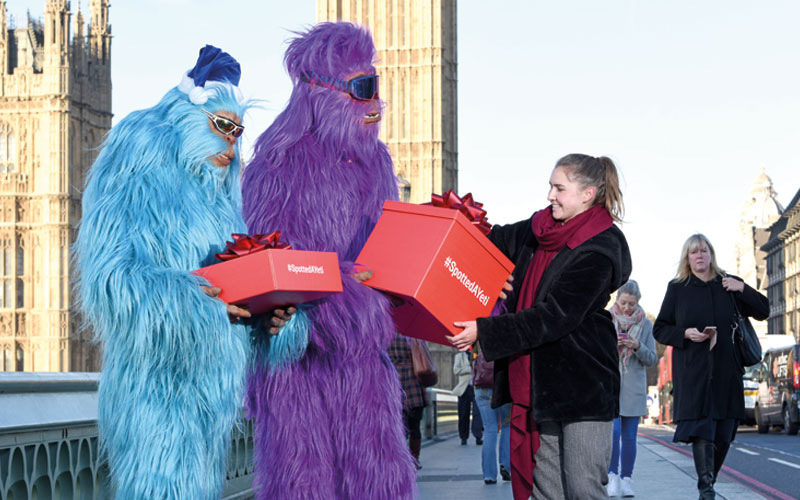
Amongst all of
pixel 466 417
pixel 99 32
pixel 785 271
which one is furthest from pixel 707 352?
pixel 785 271

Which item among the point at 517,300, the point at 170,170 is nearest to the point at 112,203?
the point at 170,170

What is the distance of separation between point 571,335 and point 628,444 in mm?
4020

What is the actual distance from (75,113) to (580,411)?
156 feet

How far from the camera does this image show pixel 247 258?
304cm

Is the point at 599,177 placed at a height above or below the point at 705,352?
above

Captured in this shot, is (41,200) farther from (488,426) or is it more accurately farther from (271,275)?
(271,275)

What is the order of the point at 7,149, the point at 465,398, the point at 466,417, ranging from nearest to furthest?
the point at 466,417
the point at 465,398
the point at 7,149

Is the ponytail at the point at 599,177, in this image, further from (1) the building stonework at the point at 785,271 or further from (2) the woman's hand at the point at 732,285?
(1) the building stonework at the point at 785,271

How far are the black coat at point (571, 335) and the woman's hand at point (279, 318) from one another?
585 millimetres

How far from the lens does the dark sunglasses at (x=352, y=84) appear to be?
3.79 metres

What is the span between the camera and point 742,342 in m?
5.94

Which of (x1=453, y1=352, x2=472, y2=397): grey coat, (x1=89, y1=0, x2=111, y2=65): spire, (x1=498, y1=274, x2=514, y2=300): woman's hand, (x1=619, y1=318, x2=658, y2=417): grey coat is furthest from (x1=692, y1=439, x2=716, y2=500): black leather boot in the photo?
(x1=89, y1=0, x2=111, y2=65): spire

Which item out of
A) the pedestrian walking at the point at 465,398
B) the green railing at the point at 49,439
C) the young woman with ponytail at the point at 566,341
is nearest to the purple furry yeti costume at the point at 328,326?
the green railing at the point at 49,439

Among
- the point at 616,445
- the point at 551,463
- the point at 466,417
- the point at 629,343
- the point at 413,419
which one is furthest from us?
the point at 466,417
